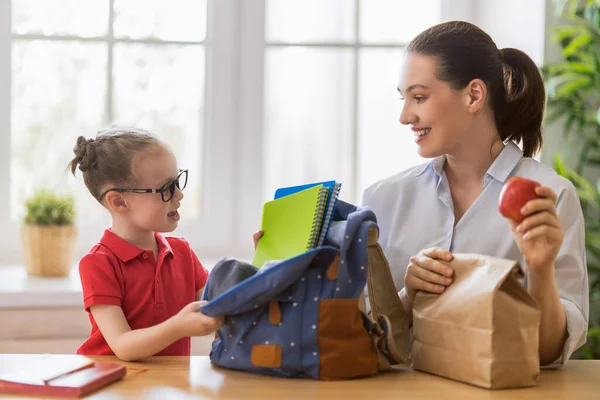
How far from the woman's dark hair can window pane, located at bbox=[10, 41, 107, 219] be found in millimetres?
1303

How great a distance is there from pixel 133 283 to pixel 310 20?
144cm

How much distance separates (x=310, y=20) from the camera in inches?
107

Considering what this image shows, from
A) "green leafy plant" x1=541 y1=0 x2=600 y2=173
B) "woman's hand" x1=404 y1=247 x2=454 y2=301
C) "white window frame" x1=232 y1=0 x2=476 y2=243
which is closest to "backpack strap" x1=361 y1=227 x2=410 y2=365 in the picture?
"woman's hand" x1=404 y1=247 x2=454 y2=301

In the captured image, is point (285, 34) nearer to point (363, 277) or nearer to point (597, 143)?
point (597, 143)

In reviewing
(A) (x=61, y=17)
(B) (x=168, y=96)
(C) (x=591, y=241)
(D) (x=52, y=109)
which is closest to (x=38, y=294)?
(D) (x=52, y=109)

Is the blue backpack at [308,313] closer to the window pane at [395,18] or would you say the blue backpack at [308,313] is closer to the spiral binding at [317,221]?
the spiral binding at [317,221]

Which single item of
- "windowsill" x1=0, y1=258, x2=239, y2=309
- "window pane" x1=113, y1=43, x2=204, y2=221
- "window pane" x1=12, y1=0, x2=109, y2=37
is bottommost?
"windowsill" x1=0, y1=258, x2=239, y2=309

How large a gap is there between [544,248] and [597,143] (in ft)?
4.23

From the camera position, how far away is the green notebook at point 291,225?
1258 mm

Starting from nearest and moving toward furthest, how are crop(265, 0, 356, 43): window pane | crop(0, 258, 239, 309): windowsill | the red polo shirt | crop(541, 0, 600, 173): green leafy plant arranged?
the red polo shirt
crop(0, 258, 239, 309): windowsill
crop(541, 0, 600, 173): green leafy plant
crop(265, 0, 356, 43): window pane

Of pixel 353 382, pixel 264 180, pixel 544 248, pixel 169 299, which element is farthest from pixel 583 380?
pixel 264 180

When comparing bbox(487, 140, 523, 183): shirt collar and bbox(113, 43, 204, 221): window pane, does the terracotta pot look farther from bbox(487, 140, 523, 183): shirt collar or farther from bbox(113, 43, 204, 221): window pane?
bbox(487, 140, 523, 183): shirt collar

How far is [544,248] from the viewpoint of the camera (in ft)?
4.07

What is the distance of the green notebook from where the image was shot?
4.13 feet
